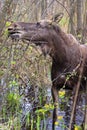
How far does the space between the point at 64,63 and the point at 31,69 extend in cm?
99

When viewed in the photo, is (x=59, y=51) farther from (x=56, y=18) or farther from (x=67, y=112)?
(x=67, y=112)

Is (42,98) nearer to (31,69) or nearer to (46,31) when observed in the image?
(31,69)

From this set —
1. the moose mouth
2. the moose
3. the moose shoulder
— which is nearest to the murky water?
the moose

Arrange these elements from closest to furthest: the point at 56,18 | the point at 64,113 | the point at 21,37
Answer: the point at 21,37
the point at 56,18
the point at 64,113

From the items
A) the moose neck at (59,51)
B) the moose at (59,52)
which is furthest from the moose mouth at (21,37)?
the moose neck at (59,51)

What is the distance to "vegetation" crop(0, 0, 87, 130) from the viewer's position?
603cm

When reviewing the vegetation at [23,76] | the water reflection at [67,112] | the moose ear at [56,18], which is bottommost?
the water reflection at [67,112]

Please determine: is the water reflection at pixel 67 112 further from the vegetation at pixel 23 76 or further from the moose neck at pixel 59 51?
the moose neck at pixel 59 51

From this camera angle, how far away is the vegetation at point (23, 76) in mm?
6031

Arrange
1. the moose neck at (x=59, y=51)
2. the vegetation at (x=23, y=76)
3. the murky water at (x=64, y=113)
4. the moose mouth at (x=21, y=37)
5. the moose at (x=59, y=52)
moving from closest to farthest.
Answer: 1. the vegetation at (x=23, y=76)
2. the moose mouth at (x=21, y=37)
3. the murky water at (x=64, y=113)
4. the moose at (x=59, y=52)
5. the moose neck at (x=59, y=51)

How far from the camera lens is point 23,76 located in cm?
864

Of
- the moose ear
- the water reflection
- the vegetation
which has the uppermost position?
the moose ear

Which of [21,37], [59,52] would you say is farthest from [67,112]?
[21,37]

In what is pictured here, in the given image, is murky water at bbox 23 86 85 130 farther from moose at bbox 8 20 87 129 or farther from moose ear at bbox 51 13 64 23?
moose ear at bbox 51 13 64 23
